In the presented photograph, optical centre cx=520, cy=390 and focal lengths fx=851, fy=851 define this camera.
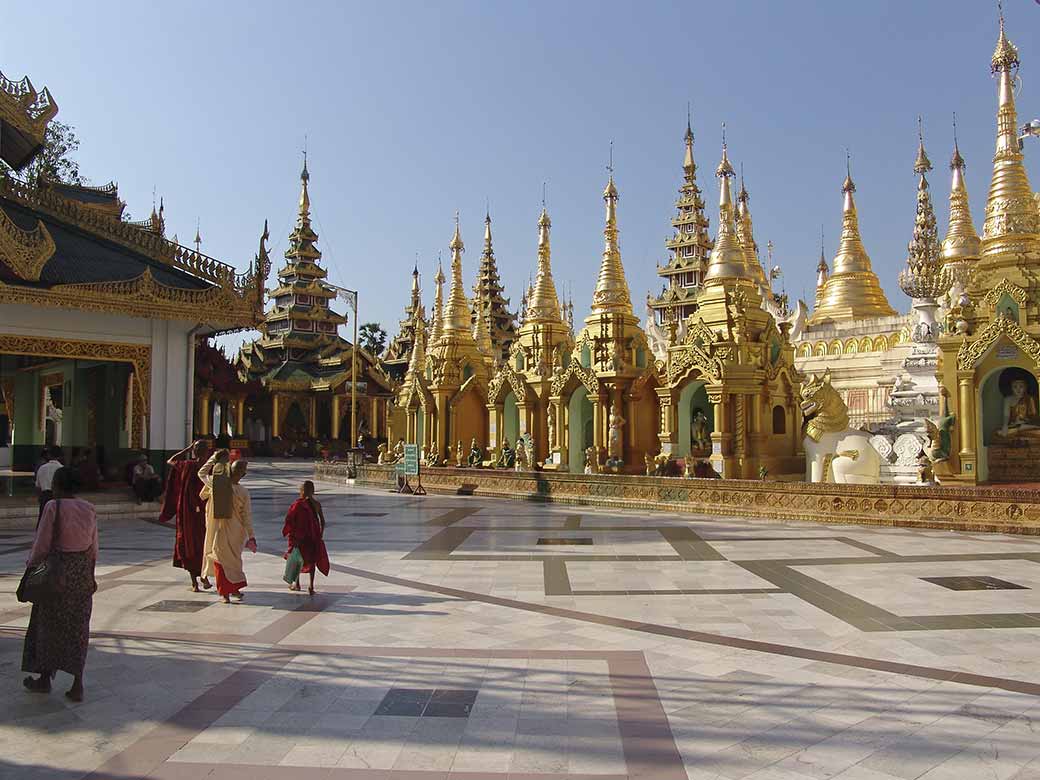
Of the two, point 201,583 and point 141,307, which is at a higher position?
point 141,307

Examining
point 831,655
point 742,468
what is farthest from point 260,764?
point 742,468

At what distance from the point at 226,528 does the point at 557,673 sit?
4523mm

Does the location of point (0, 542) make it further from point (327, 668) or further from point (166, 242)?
point (327, 668)

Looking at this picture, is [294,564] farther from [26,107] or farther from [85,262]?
[26,107]

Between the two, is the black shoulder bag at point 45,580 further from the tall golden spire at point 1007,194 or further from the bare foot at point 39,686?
the tall golden spire at point 1007,194

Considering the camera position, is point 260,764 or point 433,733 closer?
point 260,764

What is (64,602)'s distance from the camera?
5.97 m

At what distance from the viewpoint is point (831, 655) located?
6.88 metres

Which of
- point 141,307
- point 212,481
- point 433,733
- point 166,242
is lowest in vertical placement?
point 433,733

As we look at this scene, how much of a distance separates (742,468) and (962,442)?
199 inches

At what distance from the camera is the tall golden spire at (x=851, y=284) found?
124 feet

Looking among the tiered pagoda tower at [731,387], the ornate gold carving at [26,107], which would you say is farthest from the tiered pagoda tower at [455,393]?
the ornate gold carving at [26,107]

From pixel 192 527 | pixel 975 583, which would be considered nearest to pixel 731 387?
pixel 975 583

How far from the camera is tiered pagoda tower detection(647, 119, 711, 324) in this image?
56.1m
